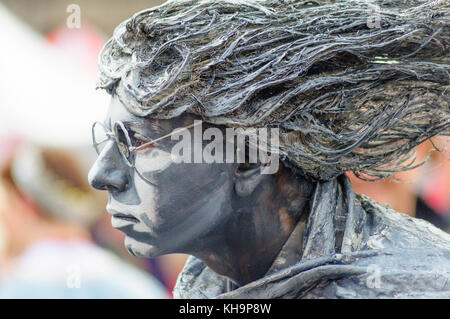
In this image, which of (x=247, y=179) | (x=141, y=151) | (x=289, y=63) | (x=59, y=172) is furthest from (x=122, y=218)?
(x=59, y=172)

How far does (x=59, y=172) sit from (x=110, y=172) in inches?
56.0

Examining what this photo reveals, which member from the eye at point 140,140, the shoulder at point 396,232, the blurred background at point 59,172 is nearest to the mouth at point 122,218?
the eye at point 140,140

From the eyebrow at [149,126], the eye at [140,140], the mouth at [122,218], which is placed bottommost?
the mouth at [122,218]

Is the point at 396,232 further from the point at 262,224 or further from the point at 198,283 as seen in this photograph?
the point at 198,283

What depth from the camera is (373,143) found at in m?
1.06

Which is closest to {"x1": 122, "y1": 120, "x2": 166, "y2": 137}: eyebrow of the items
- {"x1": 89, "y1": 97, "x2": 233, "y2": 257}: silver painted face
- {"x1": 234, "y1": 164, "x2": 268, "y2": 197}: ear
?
{"x1": 89, "y1": 97, "x2": 233, "y2": 257}: silver painted face

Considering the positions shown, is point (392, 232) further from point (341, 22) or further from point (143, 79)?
point (143, 79)

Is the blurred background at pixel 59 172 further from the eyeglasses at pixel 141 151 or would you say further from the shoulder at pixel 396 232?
the eyeglasses at pixel 141 151

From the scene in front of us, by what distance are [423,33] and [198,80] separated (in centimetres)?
38

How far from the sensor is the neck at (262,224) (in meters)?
1.03

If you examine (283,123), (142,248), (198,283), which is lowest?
(198,283)

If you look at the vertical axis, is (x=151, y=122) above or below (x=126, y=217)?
above

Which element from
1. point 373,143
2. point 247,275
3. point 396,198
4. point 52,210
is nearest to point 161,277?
point 52,210

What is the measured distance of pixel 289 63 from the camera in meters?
0.91
